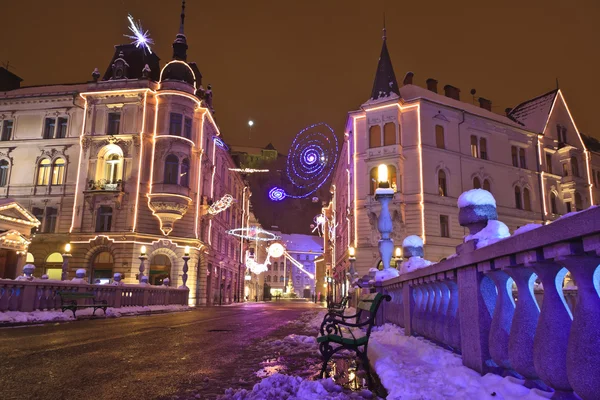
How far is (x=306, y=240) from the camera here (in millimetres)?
109000

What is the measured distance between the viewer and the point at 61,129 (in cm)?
3662

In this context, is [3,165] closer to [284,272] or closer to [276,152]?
[284,272]

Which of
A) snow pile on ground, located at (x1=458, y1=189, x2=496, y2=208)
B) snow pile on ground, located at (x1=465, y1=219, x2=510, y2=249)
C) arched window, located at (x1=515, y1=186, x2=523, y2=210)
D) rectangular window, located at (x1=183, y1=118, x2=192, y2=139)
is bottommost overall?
snow pile on ground, located at (x1=465, y1=219, x2=510, y2=249)

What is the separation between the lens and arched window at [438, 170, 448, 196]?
33000 mm

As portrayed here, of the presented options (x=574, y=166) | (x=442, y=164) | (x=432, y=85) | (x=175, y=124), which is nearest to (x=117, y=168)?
(x=175, y=124)

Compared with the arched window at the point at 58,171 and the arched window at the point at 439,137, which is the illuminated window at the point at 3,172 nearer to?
the arched window at the point at 58,171

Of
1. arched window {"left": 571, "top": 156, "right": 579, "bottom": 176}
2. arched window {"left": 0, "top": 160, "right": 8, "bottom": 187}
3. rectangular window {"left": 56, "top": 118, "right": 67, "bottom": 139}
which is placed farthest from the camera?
arched window {"left": 571, "top": 156, "right": 579, "bottom": 176}

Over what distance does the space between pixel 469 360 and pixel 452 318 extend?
91 centimetres

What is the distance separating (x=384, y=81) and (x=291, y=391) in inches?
1304

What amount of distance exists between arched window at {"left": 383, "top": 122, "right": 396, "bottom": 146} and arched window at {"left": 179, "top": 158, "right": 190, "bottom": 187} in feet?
50.9

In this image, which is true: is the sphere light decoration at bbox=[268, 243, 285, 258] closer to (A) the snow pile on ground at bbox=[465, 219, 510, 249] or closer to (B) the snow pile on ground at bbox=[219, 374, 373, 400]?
(B) the snow pile on ground at bbox=[219, 374, 373, 400]

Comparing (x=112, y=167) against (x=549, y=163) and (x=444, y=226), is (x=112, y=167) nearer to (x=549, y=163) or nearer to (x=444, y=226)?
(x=444, y=226)

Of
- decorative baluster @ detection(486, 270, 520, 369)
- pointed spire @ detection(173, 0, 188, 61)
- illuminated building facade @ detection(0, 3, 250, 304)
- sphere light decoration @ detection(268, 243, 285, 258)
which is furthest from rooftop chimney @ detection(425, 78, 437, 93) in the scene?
decorative baluster @ detection(486, 270, 520, 369)

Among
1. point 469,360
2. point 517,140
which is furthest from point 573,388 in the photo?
point 517,140
